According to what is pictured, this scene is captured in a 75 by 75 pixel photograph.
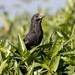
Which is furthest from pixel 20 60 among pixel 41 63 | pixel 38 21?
pixel 38 21

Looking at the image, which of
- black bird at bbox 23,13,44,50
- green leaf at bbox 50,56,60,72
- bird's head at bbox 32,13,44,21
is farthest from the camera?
bird's head at bbox 32,13,44,21

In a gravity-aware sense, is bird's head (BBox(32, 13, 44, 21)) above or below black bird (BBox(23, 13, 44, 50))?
above

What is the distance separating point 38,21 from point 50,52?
1.60 meters

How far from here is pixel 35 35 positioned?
3857mm

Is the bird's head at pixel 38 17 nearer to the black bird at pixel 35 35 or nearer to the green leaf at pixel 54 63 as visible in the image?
the black bird at pixel 35 35

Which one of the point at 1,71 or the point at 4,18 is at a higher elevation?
the point at 1,71

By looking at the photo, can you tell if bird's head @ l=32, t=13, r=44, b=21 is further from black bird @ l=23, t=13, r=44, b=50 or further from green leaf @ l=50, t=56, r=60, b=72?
green leaf @ l=50, t=56, r=60, b=72

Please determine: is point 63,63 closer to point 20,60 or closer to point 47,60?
point 47,60

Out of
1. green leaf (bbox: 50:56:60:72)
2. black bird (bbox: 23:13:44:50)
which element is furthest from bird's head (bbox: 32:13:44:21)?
green leaf (bbox: 50:56:60:72)

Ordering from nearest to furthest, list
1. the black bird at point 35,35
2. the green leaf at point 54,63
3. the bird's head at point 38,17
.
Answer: the green leaf at point 54,63
the black bird at point 35,35
the bird's head at point 38,17

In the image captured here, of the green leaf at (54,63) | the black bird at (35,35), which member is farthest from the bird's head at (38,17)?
the green leaf at (54,63)

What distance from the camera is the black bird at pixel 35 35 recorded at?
378 centimetres

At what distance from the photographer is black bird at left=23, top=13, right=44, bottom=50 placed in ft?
12.4

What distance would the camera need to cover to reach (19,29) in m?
6.96
